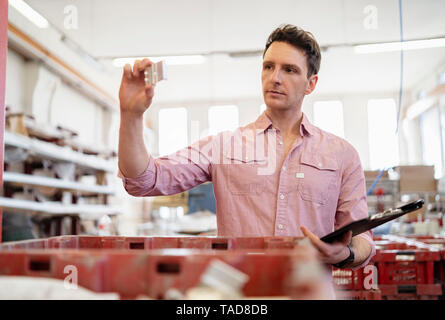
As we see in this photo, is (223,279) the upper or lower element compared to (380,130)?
lower

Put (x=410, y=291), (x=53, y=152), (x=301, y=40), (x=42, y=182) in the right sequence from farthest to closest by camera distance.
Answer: (x=53, y=152), (x=42, y=182), (x=410, y=291), (x=301, y=40)

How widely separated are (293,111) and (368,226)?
668 millimetres

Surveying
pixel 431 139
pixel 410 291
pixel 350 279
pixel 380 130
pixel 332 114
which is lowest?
pixel 410 291

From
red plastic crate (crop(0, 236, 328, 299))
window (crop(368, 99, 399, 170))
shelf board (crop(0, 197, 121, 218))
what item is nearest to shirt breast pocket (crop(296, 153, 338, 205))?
red plastic crate (crop(0, 236, 328, 299))

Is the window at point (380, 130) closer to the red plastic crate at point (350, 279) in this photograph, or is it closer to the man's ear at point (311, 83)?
the red plastic crate at point (350, 279)

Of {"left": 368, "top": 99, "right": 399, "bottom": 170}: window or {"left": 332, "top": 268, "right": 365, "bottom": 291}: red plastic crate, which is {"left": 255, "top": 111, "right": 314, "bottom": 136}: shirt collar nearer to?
{"left": 332, "top": 268, "right": 365, "bottom": 291}: red plastic crate

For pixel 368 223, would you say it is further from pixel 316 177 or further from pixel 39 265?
pixel 39 265

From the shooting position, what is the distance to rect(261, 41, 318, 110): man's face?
1.45 metres

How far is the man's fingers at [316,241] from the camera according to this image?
2.89 feet

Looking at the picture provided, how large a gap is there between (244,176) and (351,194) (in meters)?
0.37

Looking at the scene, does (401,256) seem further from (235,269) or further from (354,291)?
(235,269)

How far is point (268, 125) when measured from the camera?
1.54 m

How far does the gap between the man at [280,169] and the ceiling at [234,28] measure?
11.5 ft

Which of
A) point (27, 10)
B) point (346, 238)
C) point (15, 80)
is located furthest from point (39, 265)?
point (15, 80)
